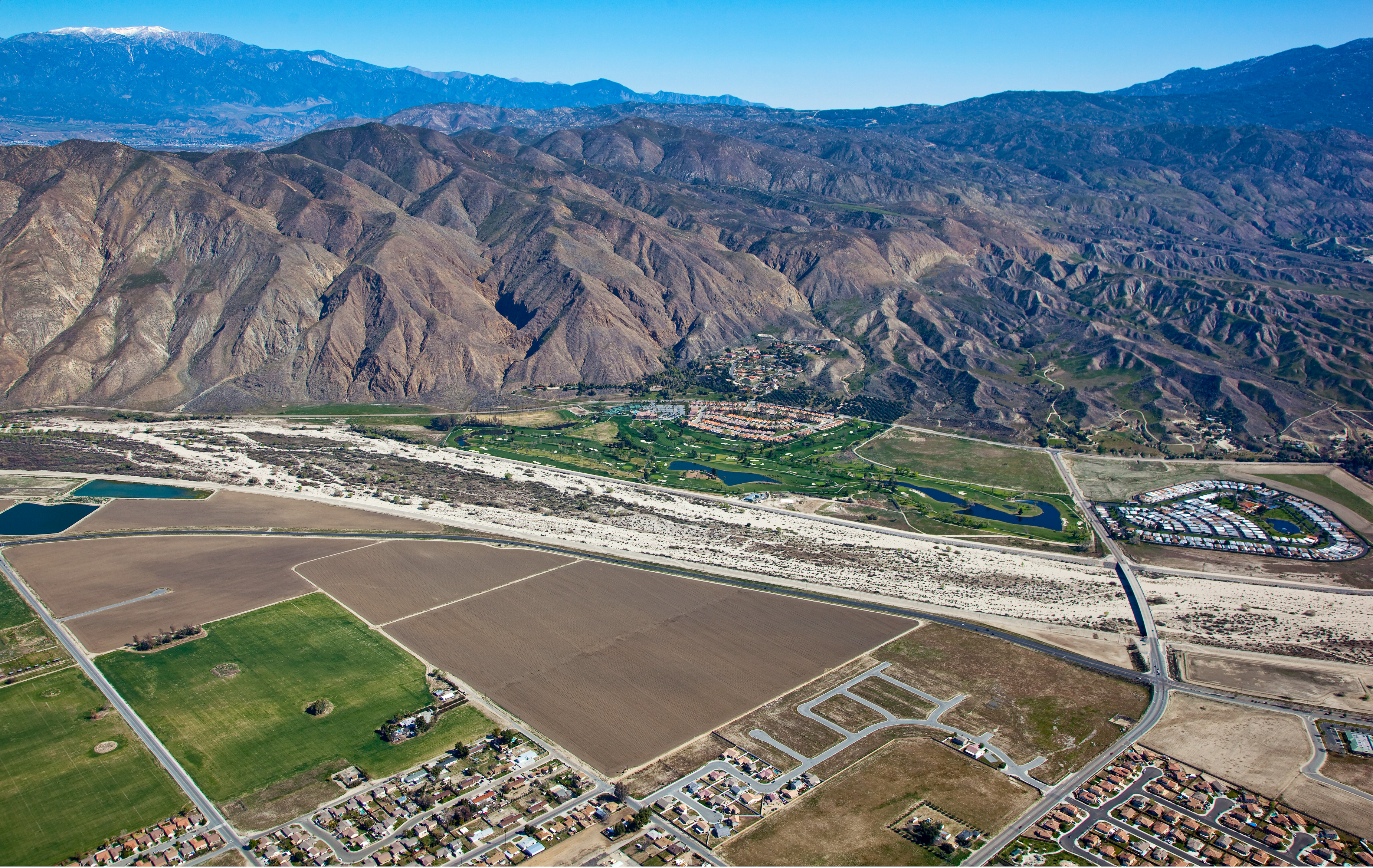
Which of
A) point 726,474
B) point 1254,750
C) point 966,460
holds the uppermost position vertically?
point 966,460

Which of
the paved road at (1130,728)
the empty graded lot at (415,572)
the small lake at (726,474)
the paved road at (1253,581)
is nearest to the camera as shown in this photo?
the paved road at (1130,728)

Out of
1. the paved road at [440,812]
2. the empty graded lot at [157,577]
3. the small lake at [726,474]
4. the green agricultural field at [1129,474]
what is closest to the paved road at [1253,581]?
the green agricultural field at [1129,474]

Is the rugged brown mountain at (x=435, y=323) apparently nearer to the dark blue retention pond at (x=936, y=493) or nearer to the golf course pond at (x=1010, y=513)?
the dark blue retention pond at (x=936, y=493)

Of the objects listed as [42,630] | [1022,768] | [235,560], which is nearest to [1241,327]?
[1022,768]

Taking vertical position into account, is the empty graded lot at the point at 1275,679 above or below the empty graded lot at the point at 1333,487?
below

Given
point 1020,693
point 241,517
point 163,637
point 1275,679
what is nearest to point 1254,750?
point 1275,679

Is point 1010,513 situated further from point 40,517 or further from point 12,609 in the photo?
point 40,517

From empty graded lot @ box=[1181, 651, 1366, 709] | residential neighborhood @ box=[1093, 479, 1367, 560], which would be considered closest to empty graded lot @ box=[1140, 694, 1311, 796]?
empty graded lot @ box=[1181, 651, 1366, 709]
